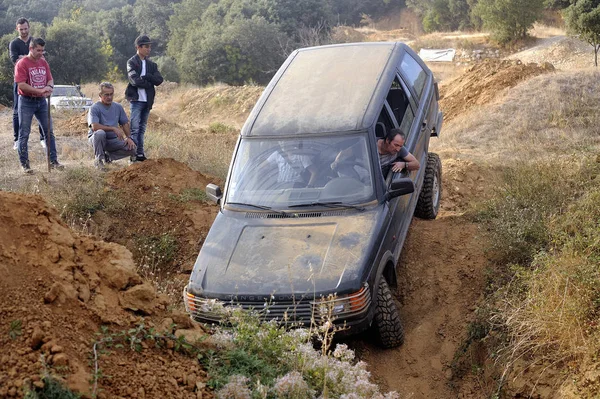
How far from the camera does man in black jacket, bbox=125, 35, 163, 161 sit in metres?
9.16

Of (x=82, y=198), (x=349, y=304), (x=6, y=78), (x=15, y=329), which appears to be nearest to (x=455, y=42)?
(x=6, y=78)

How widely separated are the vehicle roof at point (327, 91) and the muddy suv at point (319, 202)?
0.5 inches

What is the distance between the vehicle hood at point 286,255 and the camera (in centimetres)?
491

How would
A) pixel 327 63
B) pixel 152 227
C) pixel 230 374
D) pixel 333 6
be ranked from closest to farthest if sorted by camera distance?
pixel 230 374
pixel 327 63
pixel 152 227
pixel 333 6

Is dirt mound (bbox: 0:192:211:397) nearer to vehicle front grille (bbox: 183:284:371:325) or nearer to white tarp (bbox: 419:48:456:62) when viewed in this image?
vehicle front grille (bbox: 183:284:371:325)

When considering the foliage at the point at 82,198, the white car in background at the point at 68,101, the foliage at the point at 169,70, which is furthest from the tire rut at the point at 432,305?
the foliage at the point at 169,70

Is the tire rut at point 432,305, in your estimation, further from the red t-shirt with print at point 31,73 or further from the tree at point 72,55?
the tree at point 72,55

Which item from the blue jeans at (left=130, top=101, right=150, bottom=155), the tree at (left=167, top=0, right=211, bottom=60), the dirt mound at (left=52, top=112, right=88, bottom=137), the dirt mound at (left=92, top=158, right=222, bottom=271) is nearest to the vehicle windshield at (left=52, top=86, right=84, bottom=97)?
the dirt mound at (left=52, top=112, right=88, bottom=137)

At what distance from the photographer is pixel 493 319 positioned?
5160 millimetres

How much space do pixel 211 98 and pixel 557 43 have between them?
1823 cm

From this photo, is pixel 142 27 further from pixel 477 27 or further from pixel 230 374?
pixel 230 374

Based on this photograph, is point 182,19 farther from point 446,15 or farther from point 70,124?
point 70,124

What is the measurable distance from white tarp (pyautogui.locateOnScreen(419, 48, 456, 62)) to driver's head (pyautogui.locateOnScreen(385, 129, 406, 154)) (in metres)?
29.4

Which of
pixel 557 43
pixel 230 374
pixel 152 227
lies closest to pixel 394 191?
pixel 230 374
